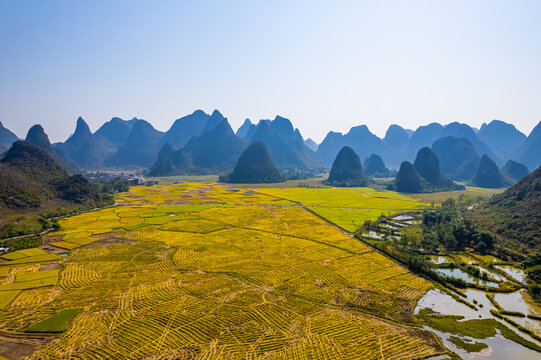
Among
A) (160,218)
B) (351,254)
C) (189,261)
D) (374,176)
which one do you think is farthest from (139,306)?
(374,176)

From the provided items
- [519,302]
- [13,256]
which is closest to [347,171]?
[519,302]

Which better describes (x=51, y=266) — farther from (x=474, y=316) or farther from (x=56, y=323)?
(x=474, y=316)

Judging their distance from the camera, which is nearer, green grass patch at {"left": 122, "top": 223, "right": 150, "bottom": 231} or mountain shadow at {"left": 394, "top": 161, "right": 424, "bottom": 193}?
green grass patch at {"left": 122, "top": 223, "right": 150, "bottom": 231}

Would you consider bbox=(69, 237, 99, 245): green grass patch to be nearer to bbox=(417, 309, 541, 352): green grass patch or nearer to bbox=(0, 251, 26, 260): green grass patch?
bbox=(0, 251, 26, 260): green grass patch

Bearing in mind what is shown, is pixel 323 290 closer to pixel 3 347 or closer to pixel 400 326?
pixel 400 326

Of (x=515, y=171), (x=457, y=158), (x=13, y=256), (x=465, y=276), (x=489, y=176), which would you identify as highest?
(x=457, y=158)

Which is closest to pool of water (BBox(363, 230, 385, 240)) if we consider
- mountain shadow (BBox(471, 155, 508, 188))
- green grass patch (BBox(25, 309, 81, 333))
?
green grass patch (BBox(25, 309, 81, 333))

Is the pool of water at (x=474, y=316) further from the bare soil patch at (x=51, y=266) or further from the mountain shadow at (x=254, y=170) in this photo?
the mountain shadow at (x=254, y=170)
